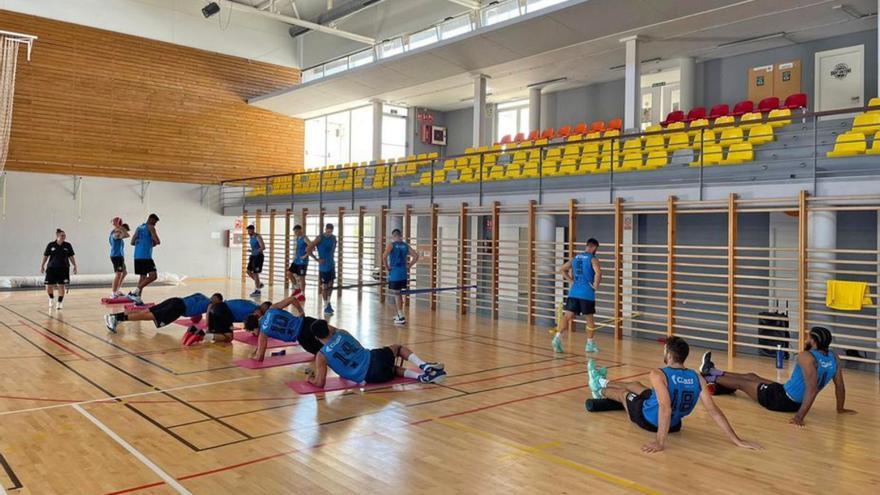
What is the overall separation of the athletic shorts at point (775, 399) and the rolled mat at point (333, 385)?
3.75 meters

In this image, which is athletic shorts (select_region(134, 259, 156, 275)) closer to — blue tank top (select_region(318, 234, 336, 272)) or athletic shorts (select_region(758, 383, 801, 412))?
blue tank top (select_region(318, 234, 336, 272))

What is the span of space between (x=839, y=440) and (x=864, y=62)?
1269 cm

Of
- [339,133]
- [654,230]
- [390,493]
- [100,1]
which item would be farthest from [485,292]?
[100,1]

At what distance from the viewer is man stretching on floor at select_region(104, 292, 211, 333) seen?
9883mm

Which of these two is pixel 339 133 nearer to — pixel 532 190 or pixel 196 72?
pixel 196 72

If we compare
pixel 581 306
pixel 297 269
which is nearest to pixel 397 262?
pixel 297 269

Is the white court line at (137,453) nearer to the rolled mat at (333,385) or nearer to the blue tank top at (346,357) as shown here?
the rolled mat at (333,385)

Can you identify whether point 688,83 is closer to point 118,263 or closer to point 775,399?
point 775,399

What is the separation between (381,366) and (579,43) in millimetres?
12365

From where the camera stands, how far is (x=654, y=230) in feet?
42.9

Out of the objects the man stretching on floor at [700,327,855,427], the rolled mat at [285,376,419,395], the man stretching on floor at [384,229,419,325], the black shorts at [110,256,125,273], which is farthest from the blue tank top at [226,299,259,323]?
the man stretching on floor at [700,327,855,427]

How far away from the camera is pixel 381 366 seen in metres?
7.30

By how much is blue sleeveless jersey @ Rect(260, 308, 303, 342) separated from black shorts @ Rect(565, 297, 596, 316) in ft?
14.5

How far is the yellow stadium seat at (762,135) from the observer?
36.5ft
